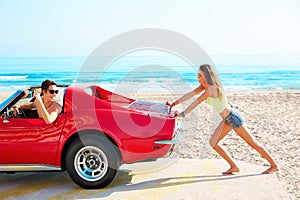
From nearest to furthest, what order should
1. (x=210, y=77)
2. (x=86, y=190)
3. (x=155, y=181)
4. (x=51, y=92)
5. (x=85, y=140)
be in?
1. (x=85, y=140)
2. (x=86, y=190)
3. (x=51, y=92)
4. (x=155, y=181)
5. (x=210, y=77)

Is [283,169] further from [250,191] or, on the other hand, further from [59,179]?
[59,179]

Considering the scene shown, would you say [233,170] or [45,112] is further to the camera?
[233,170]

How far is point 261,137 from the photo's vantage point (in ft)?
30.5

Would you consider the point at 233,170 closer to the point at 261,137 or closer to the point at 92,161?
the point at 92,161

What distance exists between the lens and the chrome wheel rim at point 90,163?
215 inches

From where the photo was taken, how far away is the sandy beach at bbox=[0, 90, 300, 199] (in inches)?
277

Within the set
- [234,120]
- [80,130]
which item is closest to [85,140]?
[80,130]

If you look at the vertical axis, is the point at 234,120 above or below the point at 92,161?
above

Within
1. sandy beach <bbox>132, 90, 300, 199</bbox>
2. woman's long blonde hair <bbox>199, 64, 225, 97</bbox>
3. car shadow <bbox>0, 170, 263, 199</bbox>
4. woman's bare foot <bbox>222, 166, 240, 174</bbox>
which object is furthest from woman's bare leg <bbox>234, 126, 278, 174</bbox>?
woman's long blonde hair <bbox>199, 64, 225, 97</bbox>

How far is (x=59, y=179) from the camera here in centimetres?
627

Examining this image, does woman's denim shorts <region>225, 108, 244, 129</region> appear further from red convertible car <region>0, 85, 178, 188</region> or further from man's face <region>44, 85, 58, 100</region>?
man's face <region>44, 85, 58, 100</region>

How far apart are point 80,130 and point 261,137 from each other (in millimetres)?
5117

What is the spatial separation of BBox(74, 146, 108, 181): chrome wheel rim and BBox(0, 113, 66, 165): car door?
13.5 inches

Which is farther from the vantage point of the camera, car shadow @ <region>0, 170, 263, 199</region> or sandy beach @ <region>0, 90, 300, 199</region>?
sandy beach @ <region>0, 90, 300, 199</region>
